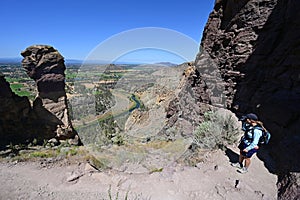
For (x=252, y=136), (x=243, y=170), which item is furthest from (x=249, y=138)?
(x=243, y=170)

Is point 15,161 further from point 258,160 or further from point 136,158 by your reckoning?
point 258,160

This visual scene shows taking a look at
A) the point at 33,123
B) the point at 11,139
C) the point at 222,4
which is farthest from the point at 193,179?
the point at 33,123

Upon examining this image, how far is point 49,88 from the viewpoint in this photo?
32219 mm

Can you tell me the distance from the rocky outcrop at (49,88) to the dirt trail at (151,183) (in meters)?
21.8

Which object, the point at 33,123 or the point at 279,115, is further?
the point at 33,123

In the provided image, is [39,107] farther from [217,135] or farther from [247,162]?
[247,162]

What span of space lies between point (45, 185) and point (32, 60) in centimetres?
2890

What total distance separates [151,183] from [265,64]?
21.3ft

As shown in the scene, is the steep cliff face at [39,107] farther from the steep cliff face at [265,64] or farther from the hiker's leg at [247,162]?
the hiker's leg at [247,162]

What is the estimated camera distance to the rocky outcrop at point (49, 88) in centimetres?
2572

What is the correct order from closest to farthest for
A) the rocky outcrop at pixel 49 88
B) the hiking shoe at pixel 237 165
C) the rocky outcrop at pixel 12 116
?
the hiking shoe at pixel 237 165 → the rocky outcrop at pixel 12 116 → the rocky outcrop at pixel 49 88

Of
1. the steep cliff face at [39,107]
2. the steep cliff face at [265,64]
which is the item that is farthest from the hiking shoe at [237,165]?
the steep cliff face at [39,107]

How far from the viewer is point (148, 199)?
4047 mm

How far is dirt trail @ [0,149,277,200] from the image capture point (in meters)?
4.15
